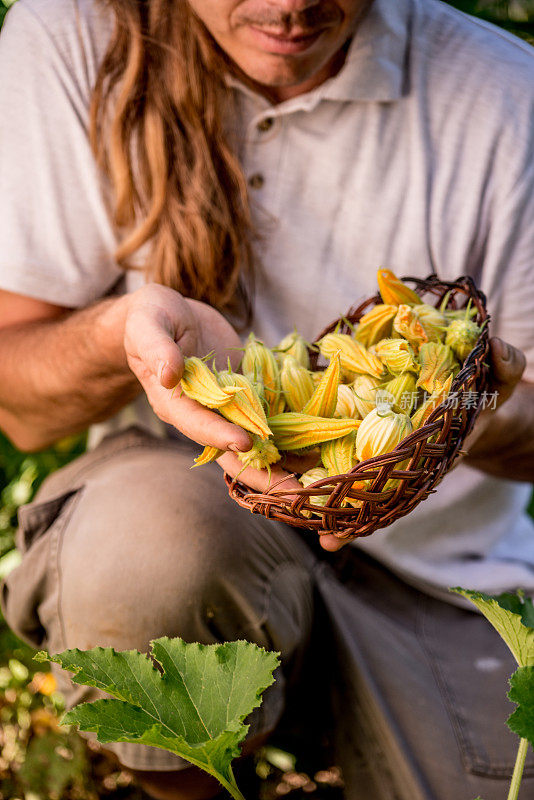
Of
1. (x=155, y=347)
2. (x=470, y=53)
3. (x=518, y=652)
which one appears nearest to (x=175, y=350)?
(x=155, y=347)

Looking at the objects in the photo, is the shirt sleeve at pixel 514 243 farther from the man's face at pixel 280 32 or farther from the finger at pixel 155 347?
the finger at pixel 155 347

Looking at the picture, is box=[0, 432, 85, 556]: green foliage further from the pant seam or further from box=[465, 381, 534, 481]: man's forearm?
box=[465, 381, 534, 481]: man's forearm

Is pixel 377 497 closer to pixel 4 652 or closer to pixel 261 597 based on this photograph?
pixel 261 597

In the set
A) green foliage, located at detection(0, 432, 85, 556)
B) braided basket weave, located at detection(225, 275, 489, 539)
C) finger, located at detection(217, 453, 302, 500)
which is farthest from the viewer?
green foliage, located at detection(0, 432, 85, 556)

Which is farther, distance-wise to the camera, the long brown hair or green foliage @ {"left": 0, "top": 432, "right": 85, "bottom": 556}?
green foliage @ {"left": 0, "top": 432, "right": 85, "bottom": 556}

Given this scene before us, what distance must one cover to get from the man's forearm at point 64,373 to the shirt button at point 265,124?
0.46 m

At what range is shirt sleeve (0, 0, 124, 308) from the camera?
1.57 m

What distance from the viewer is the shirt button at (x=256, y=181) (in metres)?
1.60

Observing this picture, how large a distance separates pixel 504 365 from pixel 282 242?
23.2 inches

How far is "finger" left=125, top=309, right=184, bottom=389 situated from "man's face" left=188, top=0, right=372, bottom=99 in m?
0.56

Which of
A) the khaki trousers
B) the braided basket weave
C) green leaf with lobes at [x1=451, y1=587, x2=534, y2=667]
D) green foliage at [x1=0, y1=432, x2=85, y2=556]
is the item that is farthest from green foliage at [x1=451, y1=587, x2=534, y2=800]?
green foliage at [x1=0, y1=432, x2=85, y2=556]

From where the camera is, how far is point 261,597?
4.57 feet

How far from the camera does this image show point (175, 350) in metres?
1.02

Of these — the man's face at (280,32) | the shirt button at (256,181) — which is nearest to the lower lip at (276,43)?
the man's face at (280,32)
